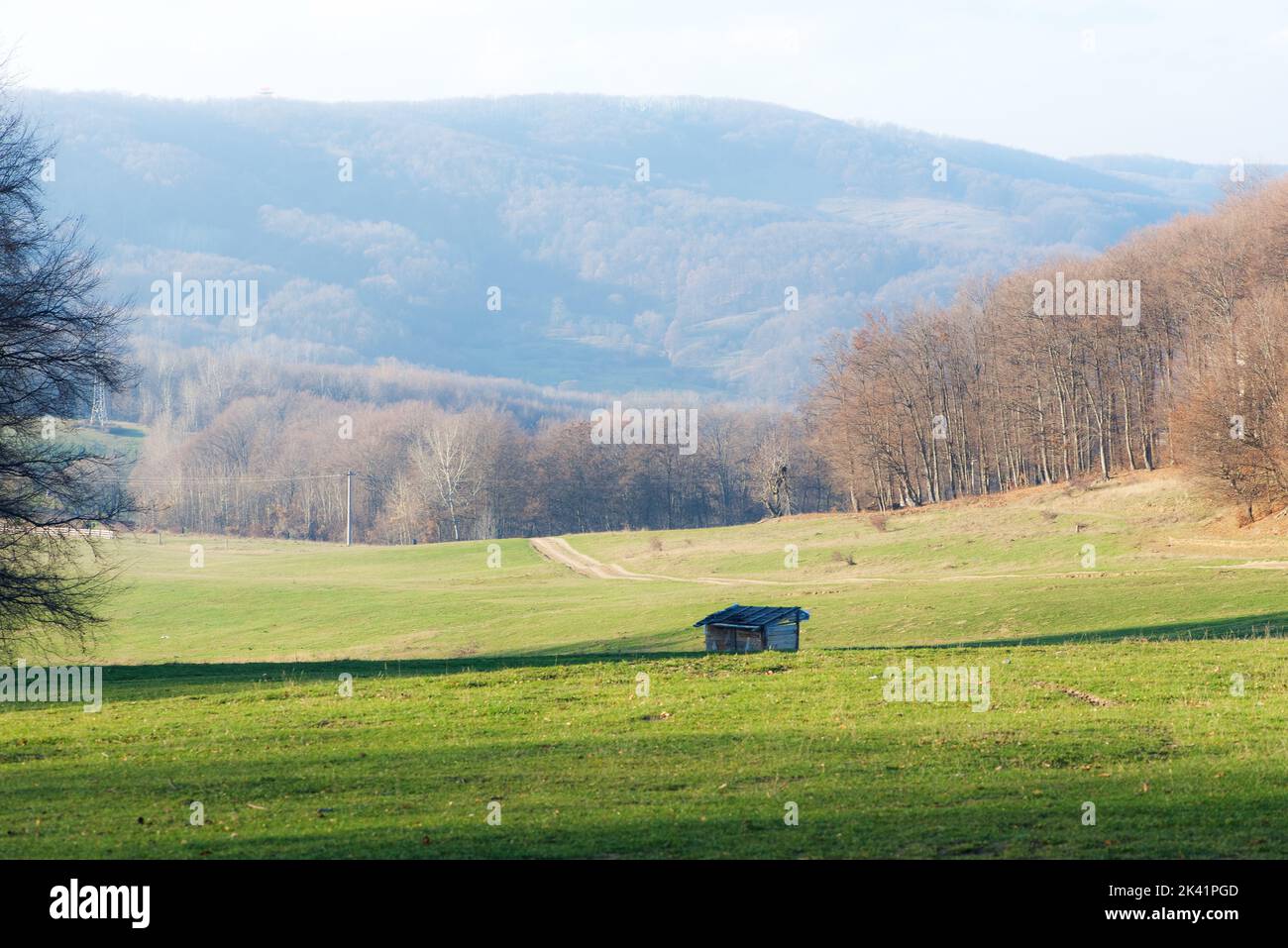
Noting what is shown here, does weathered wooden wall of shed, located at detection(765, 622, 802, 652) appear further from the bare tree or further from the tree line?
the tree line

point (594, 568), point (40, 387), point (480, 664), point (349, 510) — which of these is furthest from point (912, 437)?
point (40, 387)

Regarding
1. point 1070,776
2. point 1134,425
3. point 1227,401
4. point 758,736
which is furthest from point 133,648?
point 1134,425

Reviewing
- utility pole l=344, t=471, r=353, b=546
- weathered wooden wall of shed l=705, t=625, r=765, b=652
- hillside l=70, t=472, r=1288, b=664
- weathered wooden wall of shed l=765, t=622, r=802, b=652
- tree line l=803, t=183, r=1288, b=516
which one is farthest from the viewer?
utility pole l=344, t=471, r=353, b=546

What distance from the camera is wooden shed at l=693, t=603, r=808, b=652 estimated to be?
31156 mm

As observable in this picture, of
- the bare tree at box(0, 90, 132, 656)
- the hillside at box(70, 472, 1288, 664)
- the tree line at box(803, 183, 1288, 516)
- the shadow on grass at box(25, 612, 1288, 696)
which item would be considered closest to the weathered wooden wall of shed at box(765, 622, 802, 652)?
the shadow on grass at box(25, 612, 1288, 696)

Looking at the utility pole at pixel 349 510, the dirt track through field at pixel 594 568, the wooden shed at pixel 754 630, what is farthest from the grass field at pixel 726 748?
the utility pole at pixel 349 510

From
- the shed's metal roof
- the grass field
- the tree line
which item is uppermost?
the tree line

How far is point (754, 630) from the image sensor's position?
31188 millimetres

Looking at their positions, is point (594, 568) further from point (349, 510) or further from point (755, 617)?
point (755, 617)

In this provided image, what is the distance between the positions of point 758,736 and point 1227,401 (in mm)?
51361

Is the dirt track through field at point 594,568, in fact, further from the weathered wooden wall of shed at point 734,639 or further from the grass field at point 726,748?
the weathered wooden wall of shed at point 734,639

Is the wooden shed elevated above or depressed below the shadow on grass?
above

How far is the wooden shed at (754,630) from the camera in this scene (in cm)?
3116
